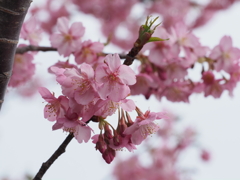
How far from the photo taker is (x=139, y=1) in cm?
677

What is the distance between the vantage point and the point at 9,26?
90 cm

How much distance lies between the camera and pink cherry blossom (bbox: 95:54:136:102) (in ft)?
3.04

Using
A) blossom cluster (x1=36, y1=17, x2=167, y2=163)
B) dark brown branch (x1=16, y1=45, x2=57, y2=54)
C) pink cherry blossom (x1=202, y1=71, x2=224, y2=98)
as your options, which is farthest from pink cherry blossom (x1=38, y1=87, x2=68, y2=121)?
pink cherry blossom (x1=202, y1=71, x2=224, y2=98)

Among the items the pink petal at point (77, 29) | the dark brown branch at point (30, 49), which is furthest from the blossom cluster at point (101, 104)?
the pink petal at point (77, 29)

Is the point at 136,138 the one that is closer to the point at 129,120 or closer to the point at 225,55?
the point at 129,120

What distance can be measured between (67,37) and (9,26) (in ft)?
2.77

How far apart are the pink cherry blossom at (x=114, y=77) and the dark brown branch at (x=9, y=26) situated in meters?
0.26

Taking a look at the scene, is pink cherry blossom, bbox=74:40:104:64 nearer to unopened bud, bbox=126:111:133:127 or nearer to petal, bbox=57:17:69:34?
petal, bbox=57:17:69:34

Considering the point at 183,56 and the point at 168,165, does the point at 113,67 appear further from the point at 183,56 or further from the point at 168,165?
the point at 168,165

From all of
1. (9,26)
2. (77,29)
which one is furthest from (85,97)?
(77,29)

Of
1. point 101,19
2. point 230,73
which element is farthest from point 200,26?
point 230,73

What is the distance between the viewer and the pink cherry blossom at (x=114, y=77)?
925 mm

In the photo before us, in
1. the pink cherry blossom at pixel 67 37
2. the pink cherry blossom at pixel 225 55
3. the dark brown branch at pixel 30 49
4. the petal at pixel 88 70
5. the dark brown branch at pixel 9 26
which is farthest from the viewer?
the pink cherry blossom at pixel 225 55

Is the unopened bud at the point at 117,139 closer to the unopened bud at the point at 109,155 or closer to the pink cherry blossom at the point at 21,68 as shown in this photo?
the unopened bud at the point at 109,155
